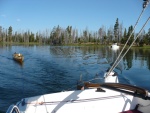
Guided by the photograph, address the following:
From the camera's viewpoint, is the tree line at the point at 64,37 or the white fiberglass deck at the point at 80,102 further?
the tree line at the point at 64,37

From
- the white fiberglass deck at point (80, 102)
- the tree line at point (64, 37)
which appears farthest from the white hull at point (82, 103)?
the tree line at point (64, 37)

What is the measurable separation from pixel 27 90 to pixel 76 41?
5557 inches

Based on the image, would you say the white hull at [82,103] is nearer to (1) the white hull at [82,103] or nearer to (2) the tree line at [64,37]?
(1) the white hull at [82,103]

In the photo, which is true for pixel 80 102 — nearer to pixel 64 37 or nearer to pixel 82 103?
pixel 82 103

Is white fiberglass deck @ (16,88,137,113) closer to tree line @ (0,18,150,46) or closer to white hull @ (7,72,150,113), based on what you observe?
white hull @ (7,72,150,113)

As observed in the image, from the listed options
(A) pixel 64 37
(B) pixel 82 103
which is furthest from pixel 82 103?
(A) pixel 64 37

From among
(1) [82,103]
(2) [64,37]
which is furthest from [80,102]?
(2) [64,37]

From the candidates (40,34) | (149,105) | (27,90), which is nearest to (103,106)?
→ (149,105)

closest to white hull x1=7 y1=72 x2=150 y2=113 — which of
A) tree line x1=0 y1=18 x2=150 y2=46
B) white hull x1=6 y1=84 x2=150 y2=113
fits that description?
white hull x1=6 y1=84 x2=150 y2=113

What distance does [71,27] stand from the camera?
15375 centimetres

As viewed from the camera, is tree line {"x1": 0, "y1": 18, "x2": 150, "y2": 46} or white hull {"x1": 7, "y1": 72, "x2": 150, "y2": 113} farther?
tree line {"x1": 0, "y1": 18, "x2": 150, "y2": 46}

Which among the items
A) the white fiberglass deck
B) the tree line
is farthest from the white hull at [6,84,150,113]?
the tree line

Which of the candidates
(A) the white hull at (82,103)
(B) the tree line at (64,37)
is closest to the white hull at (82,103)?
(A) the white hull at (82,103)

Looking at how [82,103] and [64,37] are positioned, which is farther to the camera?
[64,37]
